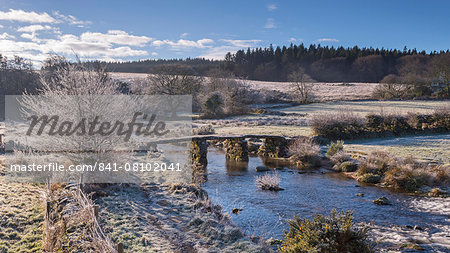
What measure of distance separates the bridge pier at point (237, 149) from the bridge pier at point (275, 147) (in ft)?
7.41

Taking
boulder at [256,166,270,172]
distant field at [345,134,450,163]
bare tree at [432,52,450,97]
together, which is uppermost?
bare tree at [432,52,450,97]

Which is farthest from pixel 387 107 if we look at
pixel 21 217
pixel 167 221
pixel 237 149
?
pixel 21 217

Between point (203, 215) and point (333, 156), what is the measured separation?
1227 centimetres

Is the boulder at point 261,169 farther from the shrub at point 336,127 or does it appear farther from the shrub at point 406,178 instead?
the shrub at point 336,127

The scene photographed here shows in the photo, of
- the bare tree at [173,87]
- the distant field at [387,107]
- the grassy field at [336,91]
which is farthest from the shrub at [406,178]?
the grassy field at [336,91]

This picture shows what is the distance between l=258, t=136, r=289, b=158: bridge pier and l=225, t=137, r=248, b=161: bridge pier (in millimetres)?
2258

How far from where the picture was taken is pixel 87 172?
39.4ft

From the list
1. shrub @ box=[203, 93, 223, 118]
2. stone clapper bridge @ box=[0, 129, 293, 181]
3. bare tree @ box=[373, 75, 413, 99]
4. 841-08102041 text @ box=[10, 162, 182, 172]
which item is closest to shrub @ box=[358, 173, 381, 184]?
stone clapper bridge @ box=[0, 129, 293, 181]

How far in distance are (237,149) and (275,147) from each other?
2.98 meters

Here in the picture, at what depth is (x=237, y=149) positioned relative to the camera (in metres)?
22.2

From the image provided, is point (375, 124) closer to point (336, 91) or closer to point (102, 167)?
point (102, 167)

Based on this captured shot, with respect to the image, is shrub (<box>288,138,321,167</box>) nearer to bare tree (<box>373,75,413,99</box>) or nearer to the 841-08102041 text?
the 841-08102041 text

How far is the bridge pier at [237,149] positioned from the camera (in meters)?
21.8

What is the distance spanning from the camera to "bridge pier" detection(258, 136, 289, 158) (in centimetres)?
2286
